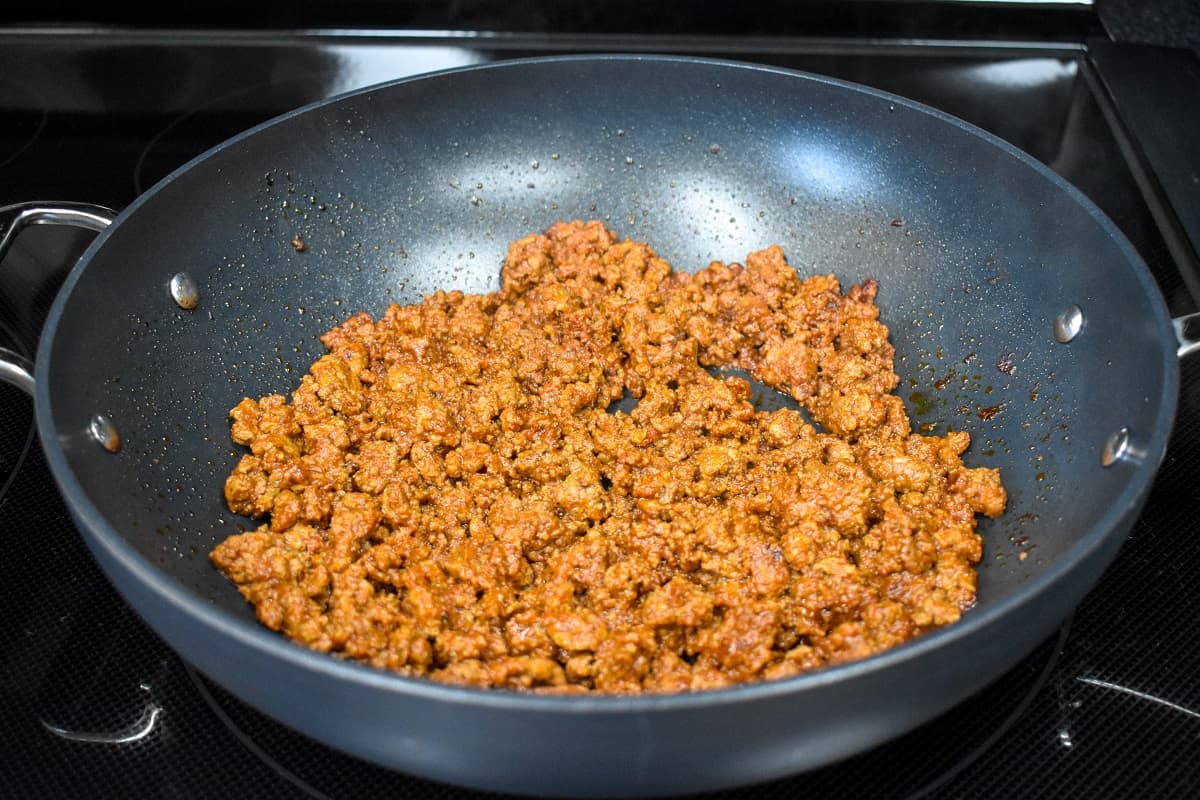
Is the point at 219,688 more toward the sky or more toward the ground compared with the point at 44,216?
more toward the ground

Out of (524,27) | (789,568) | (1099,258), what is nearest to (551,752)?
(789,568)

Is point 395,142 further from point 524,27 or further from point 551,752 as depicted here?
point 551,752

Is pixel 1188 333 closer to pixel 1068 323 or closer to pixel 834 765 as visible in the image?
pixel 1068 323

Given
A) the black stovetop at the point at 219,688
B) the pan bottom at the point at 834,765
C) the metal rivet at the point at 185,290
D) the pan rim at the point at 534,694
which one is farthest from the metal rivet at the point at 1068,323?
the metal rivet at the point at 185,290

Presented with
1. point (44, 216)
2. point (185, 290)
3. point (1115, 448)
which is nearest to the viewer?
point (1115, 448)

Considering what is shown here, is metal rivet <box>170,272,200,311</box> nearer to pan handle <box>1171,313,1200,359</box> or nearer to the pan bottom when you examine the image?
the pan bottom

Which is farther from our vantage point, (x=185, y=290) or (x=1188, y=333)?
(x=185, y=290)

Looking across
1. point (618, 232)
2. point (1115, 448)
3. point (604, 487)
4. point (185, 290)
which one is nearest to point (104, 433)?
point (185, 290)

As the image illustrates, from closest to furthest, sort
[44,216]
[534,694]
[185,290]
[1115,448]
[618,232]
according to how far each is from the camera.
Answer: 1. [534,694]
2. [1115,448]
3. [44,216]
4. [185,290]
5. [618,232]
